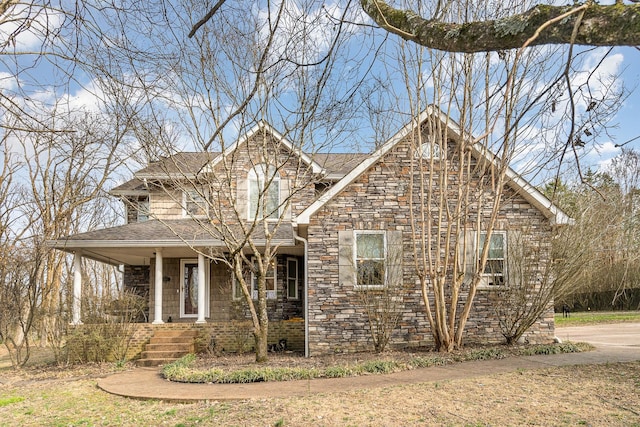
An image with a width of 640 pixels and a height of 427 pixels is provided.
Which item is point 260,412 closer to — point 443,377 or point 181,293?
point 443,377

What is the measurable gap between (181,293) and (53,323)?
3.91m

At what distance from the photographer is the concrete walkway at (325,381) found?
329 inches

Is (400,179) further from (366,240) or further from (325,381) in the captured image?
(325,381)

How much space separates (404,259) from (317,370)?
414 centimetres

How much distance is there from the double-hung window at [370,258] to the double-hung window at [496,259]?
2366mm

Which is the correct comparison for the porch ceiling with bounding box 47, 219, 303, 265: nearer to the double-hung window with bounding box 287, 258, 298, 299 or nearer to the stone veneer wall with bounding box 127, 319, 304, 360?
the double-hung window with bounding box 287, 258, 298, 299

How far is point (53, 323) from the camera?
1415cm

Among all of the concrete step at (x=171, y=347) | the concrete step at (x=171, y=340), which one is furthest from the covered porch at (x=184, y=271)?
the concrete step at (x=171, y=347)

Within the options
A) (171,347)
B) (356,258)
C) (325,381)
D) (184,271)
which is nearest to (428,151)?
(356,258)

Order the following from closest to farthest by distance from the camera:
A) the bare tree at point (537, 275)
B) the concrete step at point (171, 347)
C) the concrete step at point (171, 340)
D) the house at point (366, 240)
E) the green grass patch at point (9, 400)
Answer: the green grass patch at point (9, 400), the bare tree at point (537, 275), the house at point (366, 240), the concrete step at point (171, 347), the concrete step at point (171, 340)

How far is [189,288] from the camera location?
17203mm

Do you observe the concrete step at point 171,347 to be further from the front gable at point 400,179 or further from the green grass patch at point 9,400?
the green grass patch at point 9,400

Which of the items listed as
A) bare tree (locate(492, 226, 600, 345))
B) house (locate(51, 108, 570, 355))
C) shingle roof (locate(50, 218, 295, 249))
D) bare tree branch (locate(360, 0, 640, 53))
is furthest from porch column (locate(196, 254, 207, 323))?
bare tree branch (locate(360, 0, 640, 53))

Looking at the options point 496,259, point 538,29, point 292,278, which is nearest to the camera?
point 538,29
